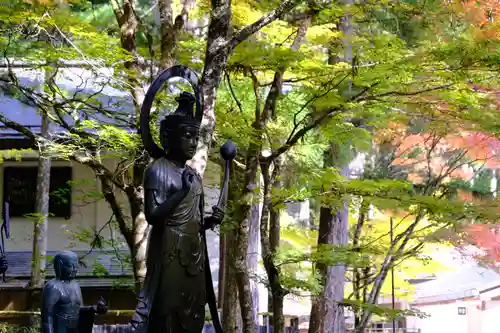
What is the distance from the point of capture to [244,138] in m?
10.7

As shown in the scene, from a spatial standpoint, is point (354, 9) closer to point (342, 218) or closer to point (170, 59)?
point (170, 59)

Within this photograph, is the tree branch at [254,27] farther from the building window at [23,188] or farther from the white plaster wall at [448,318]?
the white plaster wall at [448,318]

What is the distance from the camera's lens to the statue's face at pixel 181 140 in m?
5.77

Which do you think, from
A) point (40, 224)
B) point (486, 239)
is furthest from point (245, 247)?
point (486, 239)

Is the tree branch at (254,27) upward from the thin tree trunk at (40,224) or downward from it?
upward

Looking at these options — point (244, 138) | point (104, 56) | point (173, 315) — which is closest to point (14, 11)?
point (104, 56)

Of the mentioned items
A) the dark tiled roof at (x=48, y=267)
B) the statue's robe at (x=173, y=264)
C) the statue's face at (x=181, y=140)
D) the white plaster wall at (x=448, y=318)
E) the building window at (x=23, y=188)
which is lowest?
the white plaster wall at (x=448, y=318)

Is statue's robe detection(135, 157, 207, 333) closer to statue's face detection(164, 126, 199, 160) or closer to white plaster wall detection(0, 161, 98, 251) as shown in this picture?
statue's face detection(164, 126, 199, 160)

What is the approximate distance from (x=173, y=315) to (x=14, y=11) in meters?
6.06

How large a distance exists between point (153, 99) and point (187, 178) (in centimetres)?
77

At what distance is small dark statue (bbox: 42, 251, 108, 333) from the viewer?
7.04m

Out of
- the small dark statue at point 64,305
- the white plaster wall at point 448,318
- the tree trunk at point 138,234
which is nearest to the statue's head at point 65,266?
the small dark statue at point 64,305

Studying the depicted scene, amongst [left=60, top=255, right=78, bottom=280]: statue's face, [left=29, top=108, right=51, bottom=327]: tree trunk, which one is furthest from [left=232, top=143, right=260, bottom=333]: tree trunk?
[left=29, top=108, right=51, bottom=327]: tree trunk

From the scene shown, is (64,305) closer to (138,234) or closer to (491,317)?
(138,234)
